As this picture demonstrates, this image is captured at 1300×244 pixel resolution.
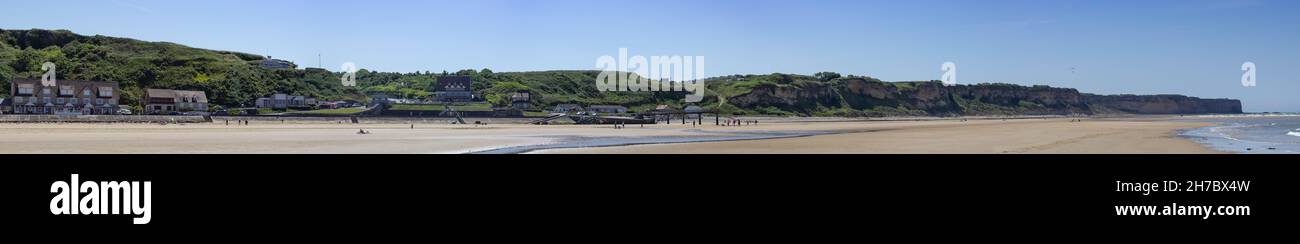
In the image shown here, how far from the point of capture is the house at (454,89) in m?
109

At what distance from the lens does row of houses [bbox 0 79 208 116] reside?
2935 inches

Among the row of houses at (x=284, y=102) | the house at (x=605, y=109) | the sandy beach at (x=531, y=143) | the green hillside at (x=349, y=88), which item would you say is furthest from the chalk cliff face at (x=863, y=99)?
the sandy beach at (x=531, y=143)

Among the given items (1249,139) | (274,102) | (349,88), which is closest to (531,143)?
(1249,139)

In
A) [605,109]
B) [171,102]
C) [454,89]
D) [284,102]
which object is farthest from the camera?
[454,89]

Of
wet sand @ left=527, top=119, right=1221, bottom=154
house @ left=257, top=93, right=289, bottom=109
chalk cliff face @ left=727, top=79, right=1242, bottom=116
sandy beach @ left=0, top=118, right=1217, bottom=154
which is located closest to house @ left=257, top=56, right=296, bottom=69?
house @ left=257, top=93, right=289, bottom=109

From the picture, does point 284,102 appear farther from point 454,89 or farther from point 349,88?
point 349,88

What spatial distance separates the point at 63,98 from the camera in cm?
7806

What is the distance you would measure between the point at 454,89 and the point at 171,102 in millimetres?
36722

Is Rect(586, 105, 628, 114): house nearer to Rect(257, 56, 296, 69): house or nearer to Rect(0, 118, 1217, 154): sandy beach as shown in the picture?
Rect(257, 56, 296, 69): house

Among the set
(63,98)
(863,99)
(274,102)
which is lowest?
(274,102)

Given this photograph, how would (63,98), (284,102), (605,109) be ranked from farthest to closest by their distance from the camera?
(605,109), (284,102), (63,98)

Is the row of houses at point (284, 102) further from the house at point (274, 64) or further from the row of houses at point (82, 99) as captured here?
the house at point (274, 64)

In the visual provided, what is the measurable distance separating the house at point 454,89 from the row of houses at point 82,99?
1241 inches
